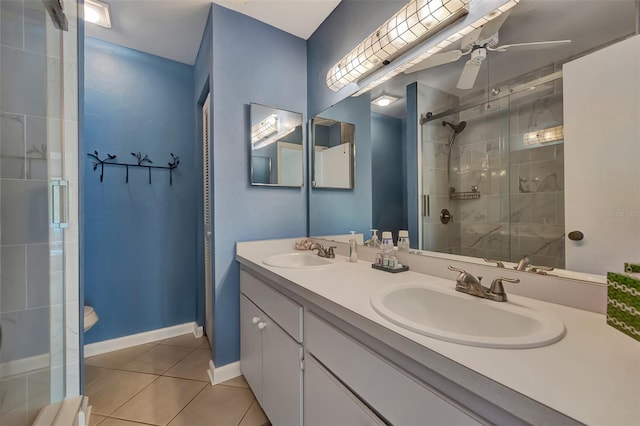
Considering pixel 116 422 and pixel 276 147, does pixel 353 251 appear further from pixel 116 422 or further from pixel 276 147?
pixel 116 422

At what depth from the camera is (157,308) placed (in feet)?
7.63

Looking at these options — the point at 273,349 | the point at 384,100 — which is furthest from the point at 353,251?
the point at 384,100

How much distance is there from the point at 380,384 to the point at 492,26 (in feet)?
4.32

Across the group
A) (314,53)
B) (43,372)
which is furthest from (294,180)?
(43,372)

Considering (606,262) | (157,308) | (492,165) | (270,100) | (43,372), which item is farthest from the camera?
(157,308)

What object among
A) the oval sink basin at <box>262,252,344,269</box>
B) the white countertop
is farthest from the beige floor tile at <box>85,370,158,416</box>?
the white countertop

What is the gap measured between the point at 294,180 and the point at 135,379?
5.87 feet

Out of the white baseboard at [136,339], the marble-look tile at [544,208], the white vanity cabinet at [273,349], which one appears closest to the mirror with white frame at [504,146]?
the marble-look tile at [544,208]

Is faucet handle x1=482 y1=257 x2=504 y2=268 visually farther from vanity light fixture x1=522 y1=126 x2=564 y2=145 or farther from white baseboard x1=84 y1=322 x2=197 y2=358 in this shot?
white baseboard x1=84 y1=322 x2=197 y2=358

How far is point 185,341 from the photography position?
7.56 ft

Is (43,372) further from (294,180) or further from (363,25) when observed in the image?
(363,25)

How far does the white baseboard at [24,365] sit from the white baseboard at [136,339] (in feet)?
3.83

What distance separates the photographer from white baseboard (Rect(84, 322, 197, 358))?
2.08 m

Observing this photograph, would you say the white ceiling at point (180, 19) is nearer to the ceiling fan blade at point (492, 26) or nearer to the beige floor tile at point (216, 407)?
the ceiling fan blade at point (492, 26)
